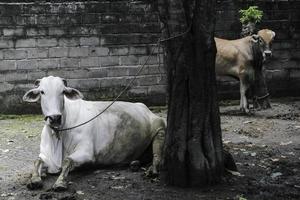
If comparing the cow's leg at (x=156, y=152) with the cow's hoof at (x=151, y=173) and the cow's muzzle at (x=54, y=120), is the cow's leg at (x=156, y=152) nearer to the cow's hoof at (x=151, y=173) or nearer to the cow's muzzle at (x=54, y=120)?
the cow's hoof at (x=151, y=173)

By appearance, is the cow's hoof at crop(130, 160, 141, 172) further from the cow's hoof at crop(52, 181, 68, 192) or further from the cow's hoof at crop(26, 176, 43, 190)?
the cow's hoof at crop(26, 176, 43, 190)

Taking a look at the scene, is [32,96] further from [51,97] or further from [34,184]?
[34,184]

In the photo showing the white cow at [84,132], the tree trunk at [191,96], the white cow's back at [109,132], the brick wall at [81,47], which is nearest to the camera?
the tree trunk at [191,96]

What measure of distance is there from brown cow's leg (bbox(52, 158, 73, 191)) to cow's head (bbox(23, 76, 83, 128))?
0.42 m

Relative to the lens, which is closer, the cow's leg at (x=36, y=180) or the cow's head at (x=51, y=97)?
the cow's leg at (x=36, y=180)

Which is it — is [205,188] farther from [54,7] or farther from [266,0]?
[266,0]

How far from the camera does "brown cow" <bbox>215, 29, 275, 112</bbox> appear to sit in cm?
1020

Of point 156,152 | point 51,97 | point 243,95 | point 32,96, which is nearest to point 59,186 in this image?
point 51,97

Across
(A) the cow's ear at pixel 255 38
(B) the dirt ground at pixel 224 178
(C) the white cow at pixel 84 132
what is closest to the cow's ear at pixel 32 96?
(C) the white cow at pixel 84 132

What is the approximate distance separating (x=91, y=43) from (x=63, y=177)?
16.7 ft

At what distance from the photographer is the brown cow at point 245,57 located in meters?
10.2

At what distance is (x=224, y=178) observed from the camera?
6.20 m

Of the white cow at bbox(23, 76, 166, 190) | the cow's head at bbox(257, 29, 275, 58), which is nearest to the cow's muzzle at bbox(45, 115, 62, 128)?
the white cow at bbox(23, 76, 166, 190)

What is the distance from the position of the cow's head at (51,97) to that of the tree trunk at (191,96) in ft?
4.05
